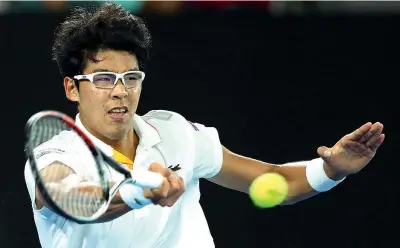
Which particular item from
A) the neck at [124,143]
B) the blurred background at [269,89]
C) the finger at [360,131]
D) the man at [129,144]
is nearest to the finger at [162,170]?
the man at [129,144]

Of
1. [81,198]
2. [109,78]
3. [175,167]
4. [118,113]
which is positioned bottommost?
[81,198]

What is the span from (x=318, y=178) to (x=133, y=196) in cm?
113

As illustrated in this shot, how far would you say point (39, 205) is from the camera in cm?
316

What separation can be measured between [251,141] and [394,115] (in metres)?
0.68

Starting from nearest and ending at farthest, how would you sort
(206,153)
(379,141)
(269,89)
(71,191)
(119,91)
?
(71,191) → (119,91) → (379,141) → (206,153) → (269,89)

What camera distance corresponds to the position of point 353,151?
3584 millimetres

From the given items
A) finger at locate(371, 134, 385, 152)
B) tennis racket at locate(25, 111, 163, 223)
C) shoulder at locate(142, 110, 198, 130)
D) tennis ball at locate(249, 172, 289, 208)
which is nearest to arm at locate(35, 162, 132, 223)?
tennis racket at locate(25, 111, 163, 223)

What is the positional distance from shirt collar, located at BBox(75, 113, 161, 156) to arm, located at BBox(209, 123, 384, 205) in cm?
35

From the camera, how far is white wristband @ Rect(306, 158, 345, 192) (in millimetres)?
3723

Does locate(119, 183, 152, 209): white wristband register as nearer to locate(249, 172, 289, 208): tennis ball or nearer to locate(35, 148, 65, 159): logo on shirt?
locate(35, 148, 65, 159): logo on shirt

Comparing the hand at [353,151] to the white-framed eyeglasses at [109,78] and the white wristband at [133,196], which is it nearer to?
the white-framed eyeglasses at [109,78]

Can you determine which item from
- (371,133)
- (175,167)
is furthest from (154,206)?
(371,133)

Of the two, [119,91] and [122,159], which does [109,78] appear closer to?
[119,91]

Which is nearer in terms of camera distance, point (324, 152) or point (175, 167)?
point (175, 167)
